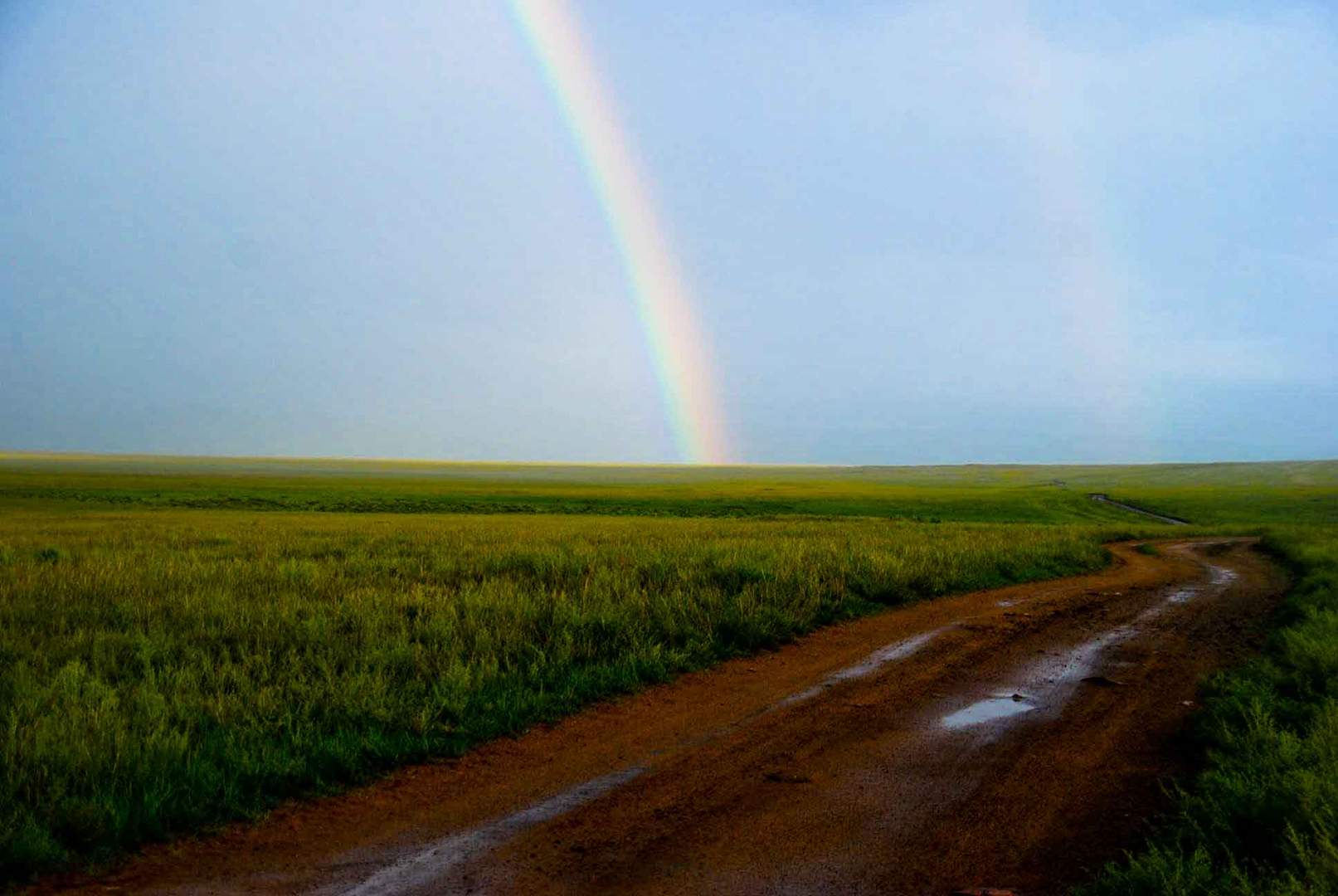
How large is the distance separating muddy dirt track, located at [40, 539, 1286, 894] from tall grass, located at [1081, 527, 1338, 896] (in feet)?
1.35

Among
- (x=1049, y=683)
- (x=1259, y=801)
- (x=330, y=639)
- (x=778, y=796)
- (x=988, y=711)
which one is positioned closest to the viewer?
(x=1259, y=801)

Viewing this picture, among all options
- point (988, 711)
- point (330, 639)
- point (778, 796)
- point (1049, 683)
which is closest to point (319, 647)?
point (330, 639)

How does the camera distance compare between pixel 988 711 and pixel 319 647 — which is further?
pixel 319 647

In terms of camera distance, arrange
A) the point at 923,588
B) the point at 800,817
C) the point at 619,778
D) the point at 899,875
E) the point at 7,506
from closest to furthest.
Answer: the point at 899,875 < the point at 800,817 < the point at 619,778 < the point at 923,588 < the point at 7,506

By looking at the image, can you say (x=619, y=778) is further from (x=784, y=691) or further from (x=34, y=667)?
(x=34, y=667)

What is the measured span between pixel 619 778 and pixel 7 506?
65.7 m

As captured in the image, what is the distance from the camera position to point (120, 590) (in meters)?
13.6

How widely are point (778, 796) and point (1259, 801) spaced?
119 inches

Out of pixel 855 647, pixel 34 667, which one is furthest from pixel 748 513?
pixel 34 667

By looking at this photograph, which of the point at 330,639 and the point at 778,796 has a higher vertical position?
the point at 330,639

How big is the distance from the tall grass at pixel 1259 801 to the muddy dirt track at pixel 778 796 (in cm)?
41

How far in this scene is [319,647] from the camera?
9.98 meters

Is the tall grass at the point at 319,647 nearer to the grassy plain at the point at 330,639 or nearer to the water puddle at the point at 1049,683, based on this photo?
the grassy plain at the point at 330,639

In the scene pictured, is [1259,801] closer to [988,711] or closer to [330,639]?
[988,711]
